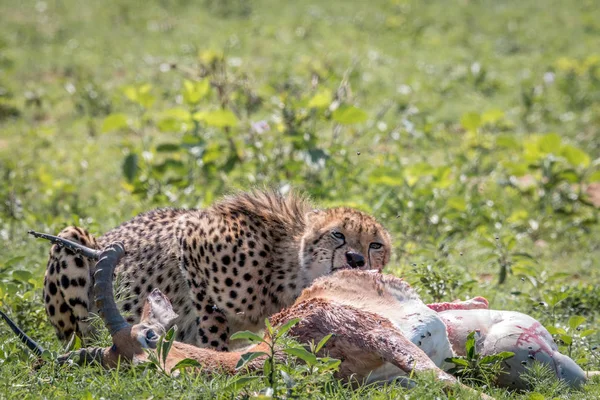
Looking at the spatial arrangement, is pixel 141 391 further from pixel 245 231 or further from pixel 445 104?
pixel 445 104

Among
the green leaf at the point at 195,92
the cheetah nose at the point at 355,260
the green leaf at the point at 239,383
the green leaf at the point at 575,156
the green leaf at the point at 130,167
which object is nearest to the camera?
the green leaf at the point at 239,383

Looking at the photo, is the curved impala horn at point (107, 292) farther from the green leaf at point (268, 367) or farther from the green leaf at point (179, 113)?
the green leaf at point (179, 113)

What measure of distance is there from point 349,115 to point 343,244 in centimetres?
242

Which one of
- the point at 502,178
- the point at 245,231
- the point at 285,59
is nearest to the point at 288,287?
the point at 245,231

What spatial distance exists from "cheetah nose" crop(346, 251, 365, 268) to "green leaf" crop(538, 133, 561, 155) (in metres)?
3.96

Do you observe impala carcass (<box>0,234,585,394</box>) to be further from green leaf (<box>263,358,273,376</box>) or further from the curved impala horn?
green leaf (<box>263,358,273,376</box>)

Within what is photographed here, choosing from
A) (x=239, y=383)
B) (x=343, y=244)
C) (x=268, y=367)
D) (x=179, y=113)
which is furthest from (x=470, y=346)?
(x=179, y=113)

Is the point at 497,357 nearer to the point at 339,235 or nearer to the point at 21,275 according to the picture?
the point at 339,235

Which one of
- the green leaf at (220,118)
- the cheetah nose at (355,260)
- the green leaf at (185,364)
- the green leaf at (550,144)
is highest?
the green leaf at (220,118)

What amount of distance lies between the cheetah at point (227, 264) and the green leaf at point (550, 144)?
3564 mm

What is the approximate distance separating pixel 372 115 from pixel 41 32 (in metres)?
6.12

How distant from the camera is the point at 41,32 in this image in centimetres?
1367

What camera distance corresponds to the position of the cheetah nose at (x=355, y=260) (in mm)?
4148

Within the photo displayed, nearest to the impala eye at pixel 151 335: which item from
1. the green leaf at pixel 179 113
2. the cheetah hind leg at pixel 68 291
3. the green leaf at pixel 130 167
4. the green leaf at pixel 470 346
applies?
the cheetah hind leg at pixel 68 291
